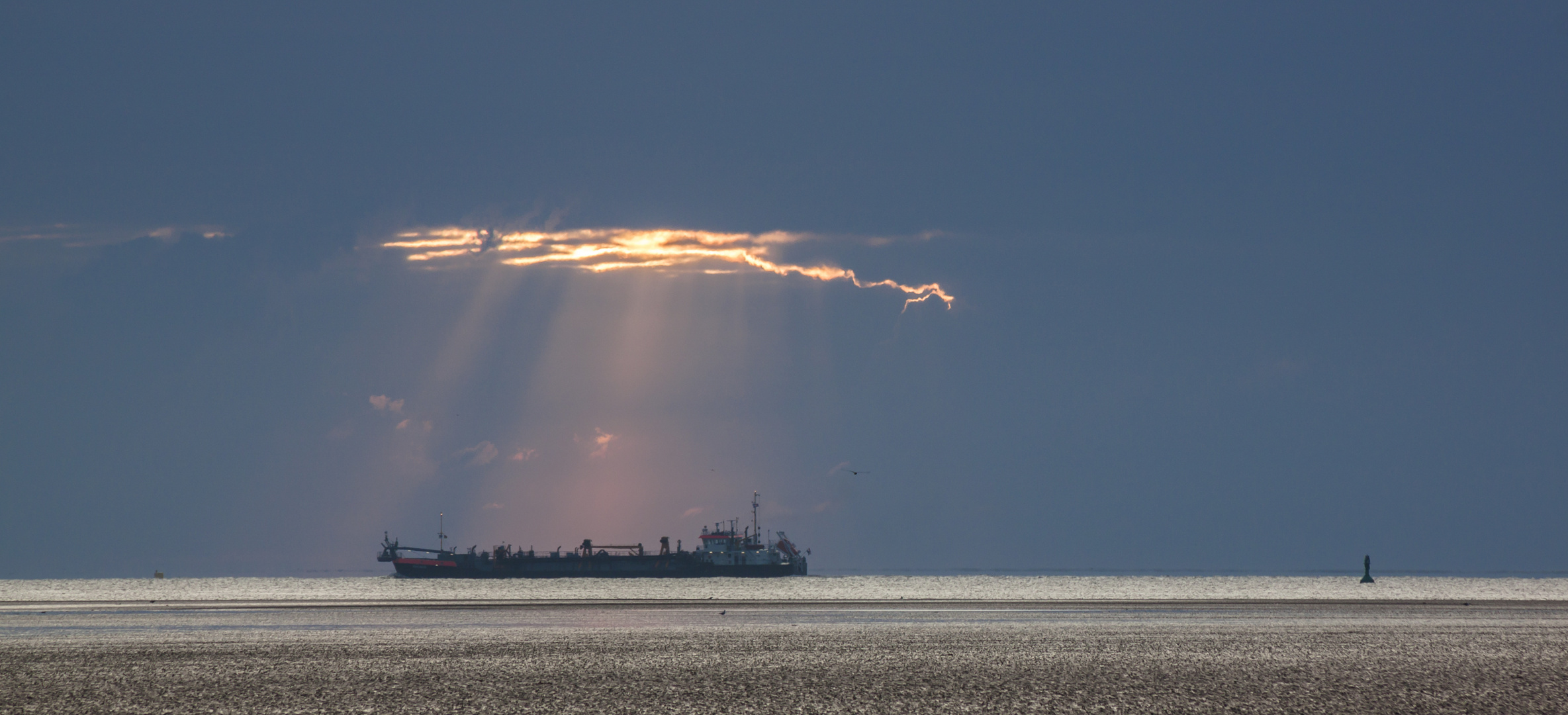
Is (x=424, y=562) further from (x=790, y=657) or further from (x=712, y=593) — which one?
(x=790, y=657)

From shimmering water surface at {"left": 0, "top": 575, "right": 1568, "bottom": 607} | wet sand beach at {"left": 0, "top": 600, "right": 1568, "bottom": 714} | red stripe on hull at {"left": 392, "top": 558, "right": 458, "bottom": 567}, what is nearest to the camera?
wet sand beach at {"left": 0, "top": 600, "right": 1568, "bottom": 714}

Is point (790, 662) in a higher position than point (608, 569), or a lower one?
higher

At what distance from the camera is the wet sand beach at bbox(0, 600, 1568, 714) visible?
19.0 m

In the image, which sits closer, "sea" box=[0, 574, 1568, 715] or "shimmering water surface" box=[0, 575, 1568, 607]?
"sea" box=[0, 574, 1568, 715]

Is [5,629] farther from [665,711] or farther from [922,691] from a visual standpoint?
[922,691]

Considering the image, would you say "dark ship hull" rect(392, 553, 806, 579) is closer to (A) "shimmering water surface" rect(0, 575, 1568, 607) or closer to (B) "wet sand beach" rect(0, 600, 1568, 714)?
(A) "shimmering water surface" rect(0, 575, 1568, 607)

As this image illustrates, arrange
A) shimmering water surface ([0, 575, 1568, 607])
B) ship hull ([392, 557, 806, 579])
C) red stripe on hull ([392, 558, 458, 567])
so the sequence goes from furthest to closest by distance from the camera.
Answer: red stripe on hull ([392, 558, 458, 567]) → ship hull ([392, 557, 806, 579]) → shimmering water surface ([0, 575, 1568, 607])

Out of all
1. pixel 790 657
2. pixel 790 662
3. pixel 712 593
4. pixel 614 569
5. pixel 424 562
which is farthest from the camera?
pixel 424 562

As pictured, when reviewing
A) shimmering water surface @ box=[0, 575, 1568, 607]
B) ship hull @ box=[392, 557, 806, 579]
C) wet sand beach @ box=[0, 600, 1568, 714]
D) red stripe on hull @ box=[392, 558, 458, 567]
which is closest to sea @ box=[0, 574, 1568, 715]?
wet sand beach @ box=[0, 600, 1568, 714]

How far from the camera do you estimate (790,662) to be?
23.8 m

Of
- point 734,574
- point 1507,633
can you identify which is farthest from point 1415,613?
point 734,574

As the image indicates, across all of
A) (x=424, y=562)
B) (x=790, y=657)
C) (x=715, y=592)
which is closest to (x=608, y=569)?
(x=424, y=562)

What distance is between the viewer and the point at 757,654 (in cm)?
2538

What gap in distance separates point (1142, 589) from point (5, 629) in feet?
211
